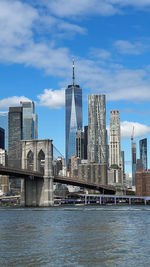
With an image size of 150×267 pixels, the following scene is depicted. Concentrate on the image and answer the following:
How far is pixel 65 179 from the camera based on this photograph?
4978 inches

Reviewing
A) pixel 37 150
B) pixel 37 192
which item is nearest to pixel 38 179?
pixel 37 192

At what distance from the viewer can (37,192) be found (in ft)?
389


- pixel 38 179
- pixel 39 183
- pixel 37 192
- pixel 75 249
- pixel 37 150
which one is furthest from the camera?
pixel 37 150

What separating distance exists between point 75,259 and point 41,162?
10818 centimetres

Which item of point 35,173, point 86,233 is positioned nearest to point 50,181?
point 35,173

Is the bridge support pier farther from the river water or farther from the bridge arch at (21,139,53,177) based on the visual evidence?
the river water

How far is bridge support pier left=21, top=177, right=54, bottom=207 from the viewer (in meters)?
116

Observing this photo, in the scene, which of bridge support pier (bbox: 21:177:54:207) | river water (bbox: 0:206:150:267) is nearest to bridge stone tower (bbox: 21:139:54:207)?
bridge support pier (bbox: 21:177:54:207)

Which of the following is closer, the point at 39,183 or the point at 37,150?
the point at 39,183

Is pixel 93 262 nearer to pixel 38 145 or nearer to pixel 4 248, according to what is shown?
pixel 4 248

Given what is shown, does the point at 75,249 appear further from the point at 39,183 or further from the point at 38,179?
the point at 39,183

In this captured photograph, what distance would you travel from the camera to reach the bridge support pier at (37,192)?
11569 centimetres

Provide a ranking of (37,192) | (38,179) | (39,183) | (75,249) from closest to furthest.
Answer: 1. (75,249)
2. (38,179)
3. (39,183)
4. (37,192)

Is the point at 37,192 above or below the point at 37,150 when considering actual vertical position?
below
